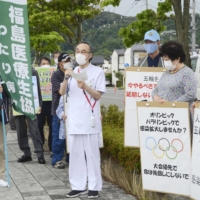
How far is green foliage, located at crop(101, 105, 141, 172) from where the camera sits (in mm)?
6867

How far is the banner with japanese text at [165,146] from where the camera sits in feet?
17.8

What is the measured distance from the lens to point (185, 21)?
10.3 meters

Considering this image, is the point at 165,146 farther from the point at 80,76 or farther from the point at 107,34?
the point at 107,34

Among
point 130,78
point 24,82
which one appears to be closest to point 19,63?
point 24,82

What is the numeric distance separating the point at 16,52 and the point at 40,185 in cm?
185

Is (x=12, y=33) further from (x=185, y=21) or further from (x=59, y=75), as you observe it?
(x=185, y=21)

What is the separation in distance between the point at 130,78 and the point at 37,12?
17.2 meters

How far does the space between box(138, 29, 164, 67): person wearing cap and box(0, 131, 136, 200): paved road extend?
1.76 m

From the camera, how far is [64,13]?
2180 cm

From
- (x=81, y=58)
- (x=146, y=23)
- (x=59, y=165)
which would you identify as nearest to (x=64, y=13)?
(x=146, y=23)

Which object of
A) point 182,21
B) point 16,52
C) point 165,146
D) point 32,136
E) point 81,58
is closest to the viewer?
point 165,146

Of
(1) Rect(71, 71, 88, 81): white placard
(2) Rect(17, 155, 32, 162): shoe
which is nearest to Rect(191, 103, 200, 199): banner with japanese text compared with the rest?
(1) Rect(71, 71, 88, 81): white placard

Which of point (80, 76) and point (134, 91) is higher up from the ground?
point (80, 76)

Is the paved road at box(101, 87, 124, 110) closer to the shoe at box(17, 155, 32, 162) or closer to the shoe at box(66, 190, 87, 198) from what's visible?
the shoe at box(17, 155, 32, 162)
